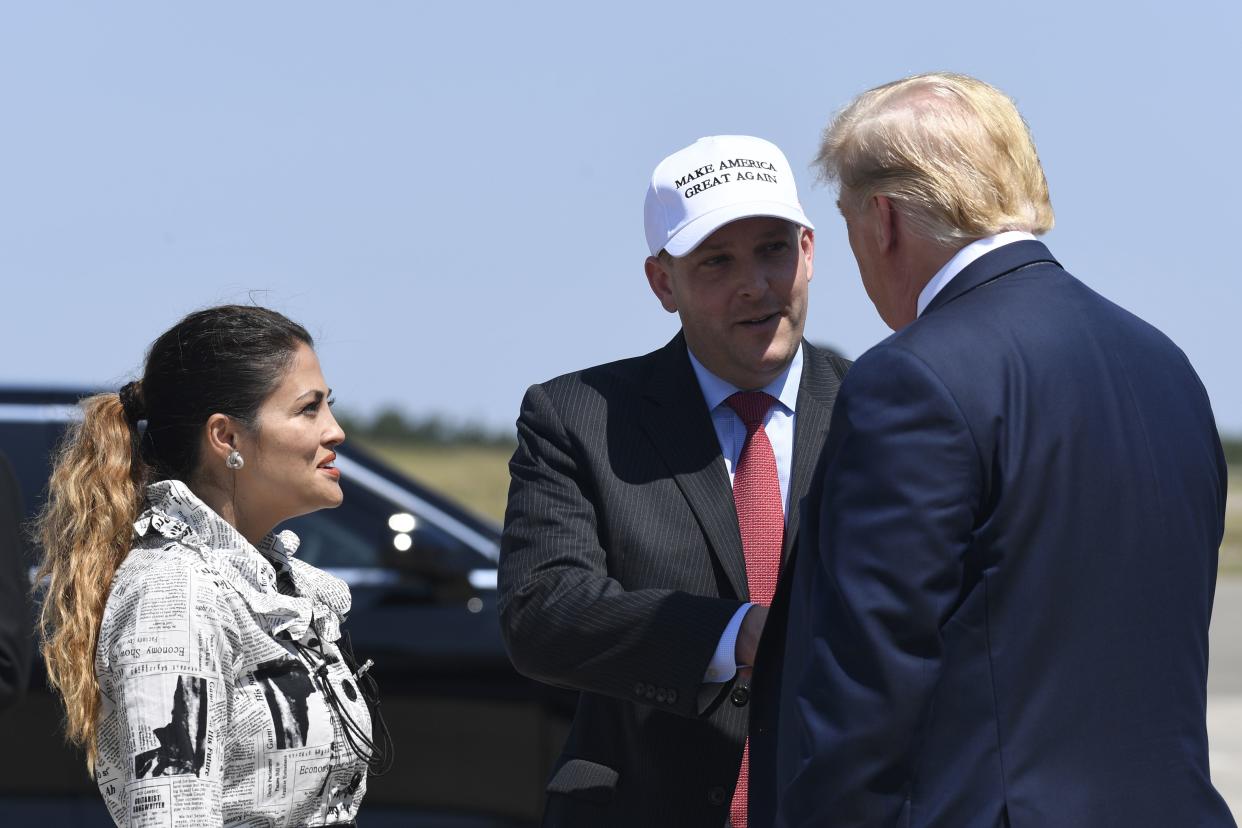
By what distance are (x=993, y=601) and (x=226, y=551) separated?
1.28 metres

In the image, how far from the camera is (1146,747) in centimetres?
206

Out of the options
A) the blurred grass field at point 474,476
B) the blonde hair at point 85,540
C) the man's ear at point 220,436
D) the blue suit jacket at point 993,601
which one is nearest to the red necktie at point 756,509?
the blue suit jacket at point 993,601

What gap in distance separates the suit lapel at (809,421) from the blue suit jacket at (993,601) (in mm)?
699

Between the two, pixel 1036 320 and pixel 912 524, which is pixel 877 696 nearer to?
pixel 912 524

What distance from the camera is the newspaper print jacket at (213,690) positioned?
2346mm

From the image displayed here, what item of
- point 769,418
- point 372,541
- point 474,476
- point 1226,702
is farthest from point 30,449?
point 474,476

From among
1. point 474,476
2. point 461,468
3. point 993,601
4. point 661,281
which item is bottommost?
point 461,468

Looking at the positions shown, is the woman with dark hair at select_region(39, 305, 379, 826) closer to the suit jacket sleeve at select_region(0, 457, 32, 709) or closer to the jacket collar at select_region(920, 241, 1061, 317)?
the suit jacket sleeve at select_region(0, 457, 32, 709)

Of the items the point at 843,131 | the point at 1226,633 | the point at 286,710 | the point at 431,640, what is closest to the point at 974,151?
the point at 843,131

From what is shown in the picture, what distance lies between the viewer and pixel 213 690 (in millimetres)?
2391

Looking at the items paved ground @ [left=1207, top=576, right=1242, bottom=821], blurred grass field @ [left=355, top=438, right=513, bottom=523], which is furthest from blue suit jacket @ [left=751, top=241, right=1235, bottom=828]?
blurred grass field @ [left=355, top=438, right=513, bottom=523]

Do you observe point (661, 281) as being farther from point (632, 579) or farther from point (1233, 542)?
point (1233, 542)

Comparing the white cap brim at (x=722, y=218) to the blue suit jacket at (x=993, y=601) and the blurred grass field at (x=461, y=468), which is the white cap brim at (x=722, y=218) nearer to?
the blue suit jacket at (x=993, y=601)

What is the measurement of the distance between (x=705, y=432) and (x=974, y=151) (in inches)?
34.6
